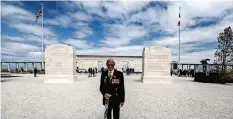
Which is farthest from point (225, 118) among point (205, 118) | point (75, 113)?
point (75, 113)

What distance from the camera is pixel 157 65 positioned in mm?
18422

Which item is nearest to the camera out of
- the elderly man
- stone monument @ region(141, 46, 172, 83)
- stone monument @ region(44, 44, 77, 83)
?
the elderly man

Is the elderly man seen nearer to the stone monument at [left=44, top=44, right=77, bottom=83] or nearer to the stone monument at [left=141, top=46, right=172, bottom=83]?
the stone monument at [left=141, top=46, right=172, bottom=83]

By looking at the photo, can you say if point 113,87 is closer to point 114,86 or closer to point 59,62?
point 114,86

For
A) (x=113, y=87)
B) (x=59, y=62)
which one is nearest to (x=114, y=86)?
(x=113, y=87)

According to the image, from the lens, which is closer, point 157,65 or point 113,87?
point 113,87

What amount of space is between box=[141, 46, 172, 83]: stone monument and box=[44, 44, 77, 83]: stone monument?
711 cm

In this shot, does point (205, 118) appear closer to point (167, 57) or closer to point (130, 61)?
point (167, 57)

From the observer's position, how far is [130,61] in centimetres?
4916

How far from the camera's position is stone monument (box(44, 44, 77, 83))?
1875 centimetres

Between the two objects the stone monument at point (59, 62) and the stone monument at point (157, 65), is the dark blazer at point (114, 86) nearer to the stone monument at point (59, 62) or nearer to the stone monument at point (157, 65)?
the stone monument at point (157, 65)

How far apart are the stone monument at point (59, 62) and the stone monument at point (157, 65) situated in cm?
711

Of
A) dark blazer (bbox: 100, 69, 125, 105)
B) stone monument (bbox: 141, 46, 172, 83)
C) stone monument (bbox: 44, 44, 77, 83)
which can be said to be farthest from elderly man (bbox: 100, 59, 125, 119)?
stone monument (bbox: 44, 44, 77, 83)

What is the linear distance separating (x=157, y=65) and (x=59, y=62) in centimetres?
933
